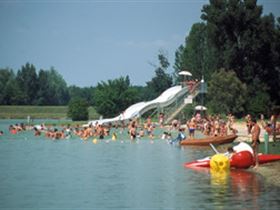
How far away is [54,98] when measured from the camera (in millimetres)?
154125

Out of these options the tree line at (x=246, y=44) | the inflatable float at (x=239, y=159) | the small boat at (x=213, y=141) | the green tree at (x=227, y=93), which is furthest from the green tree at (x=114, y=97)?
the inflatable float at (x=239, y=159)

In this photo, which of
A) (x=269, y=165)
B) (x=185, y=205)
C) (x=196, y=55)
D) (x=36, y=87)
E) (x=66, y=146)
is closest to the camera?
(x=185, y=205)

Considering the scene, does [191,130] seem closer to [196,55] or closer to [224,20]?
[224,20]

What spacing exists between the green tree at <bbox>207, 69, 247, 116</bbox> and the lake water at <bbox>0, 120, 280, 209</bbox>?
3064 cm

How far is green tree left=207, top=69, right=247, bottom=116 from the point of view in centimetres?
7088

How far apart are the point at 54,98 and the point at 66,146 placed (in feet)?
354

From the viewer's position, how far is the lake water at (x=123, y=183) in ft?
68.5

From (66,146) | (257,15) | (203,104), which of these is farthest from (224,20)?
(66,146)

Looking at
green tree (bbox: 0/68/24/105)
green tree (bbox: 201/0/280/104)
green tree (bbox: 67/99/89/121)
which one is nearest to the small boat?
green tree (bbox: 201/0/280/104)

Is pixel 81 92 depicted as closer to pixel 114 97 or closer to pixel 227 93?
pixel 114 97

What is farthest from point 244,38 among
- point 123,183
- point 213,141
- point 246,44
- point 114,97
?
point 123,183

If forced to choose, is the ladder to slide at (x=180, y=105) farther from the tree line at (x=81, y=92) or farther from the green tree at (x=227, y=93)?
the tree line at (x=81, y=92)

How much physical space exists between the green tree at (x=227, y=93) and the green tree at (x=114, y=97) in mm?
21931

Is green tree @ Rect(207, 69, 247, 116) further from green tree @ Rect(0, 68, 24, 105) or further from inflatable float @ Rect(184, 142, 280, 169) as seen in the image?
green tree @ Rect(0, 68, 24, 105)
